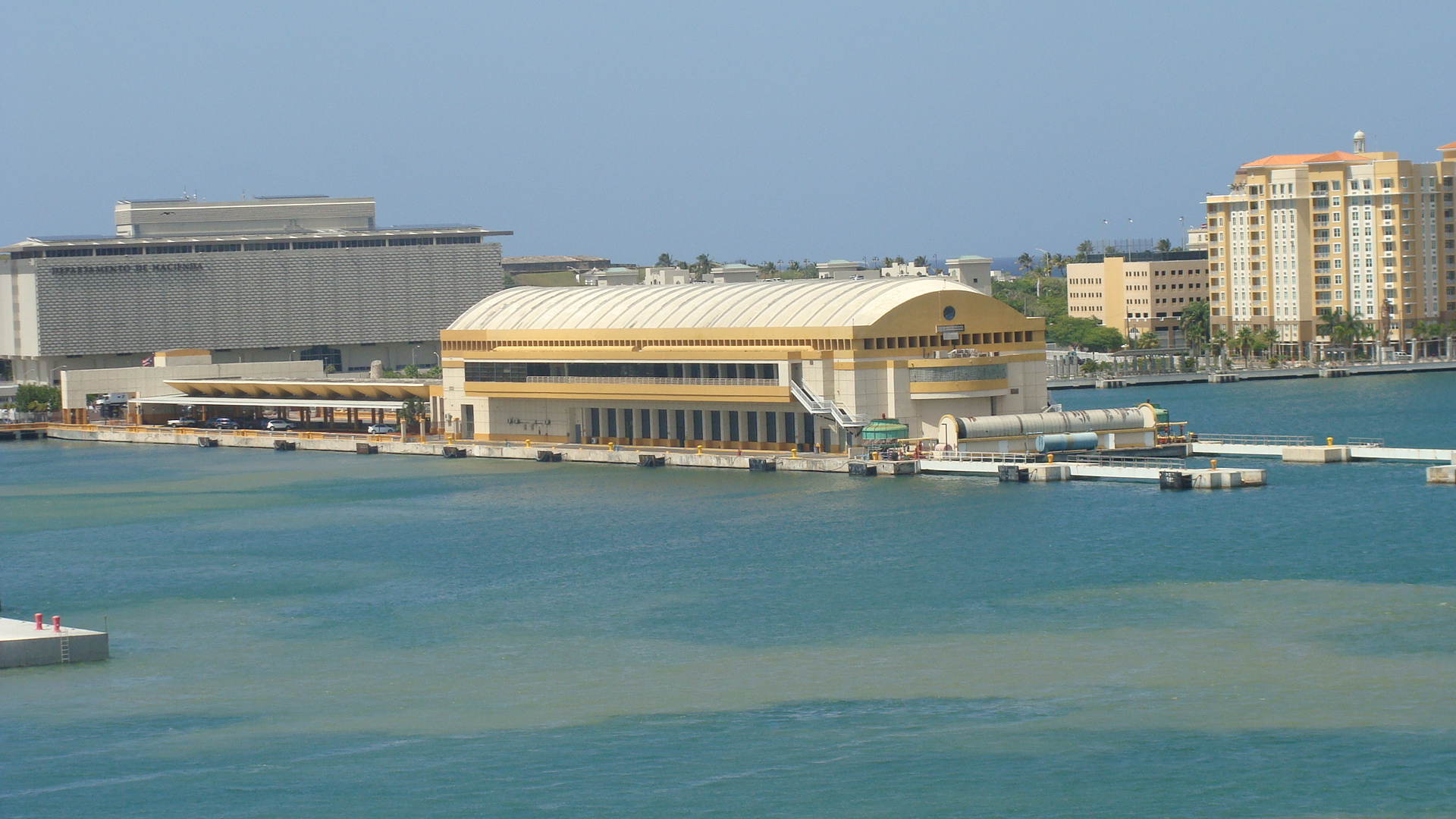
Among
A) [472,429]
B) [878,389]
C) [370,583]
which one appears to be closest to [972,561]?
[370,583]

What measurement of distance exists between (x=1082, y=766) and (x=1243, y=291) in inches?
6092

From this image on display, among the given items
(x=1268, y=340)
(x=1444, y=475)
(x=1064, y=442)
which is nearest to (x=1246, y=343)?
(x=1268, y=340)

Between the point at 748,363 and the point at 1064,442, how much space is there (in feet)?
49.3

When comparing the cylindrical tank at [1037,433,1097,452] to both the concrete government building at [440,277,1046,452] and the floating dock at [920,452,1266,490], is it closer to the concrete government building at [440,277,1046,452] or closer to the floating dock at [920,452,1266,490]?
the floating dock at [920,452,1266,490]

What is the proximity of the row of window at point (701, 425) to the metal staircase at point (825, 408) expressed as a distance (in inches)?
81.4

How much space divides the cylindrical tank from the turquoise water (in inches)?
275

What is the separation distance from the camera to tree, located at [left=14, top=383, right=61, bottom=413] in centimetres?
14512

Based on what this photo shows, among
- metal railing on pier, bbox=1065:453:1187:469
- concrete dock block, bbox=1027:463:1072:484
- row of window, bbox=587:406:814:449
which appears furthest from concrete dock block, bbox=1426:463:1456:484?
row of window, bbox=587:406:814:449

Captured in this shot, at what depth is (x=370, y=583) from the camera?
61.4 meters

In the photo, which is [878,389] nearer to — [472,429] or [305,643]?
[472,429]

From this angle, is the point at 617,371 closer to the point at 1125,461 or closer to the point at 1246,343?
the point at 1125,461

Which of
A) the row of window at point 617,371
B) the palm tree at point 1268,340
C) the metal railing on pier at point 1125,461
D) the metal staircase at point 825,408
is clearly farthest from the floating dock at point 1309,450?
the palm tree at point 1268,340

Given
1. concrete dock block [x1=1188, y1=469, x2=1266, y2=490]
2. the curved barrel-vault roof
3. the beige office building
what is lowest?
concrete dock block [x1=1188, y1=469, x2=1266, y2=490]

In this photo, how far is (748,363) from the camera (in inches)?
3615
